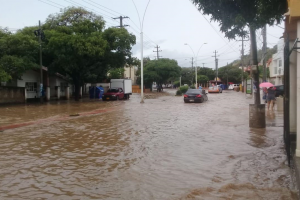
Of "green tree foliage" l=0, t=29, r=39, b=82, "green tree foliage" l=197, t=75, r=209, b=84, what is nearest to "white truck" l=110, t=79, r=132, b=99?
"green tree foliage" l=0, t=29, r=39, b=82

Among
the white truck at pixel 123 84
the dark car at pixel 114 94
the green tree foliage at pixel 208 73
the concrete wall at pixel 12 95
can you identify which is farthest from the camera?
the green tree foliage at pixel 208 73

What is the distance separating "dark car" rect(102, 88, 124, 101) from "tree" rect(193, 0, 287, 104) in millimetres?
27083

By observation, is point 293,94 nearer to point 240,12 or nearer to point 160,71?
point 240,12

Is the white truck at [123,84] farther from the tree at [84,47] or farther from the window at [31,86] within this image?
the window at [31,86]

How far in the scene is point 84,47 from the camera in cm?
2769

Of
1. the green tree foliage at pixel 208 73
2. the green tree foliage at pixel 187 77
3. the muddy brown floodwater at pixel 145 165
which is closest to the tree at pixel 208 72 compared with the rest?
the green tree foliage at pixel 208 73

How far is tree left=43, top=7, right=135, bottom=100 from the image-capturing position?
91.5 ft

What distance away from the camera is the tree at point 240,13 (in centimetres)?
754

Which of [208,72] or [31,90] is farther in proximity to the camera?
[208,72]

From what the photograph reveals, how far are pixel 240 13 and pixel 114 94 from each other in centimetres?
2793

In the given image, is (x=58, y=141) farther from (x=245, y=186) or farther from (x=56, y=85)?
(x=56, y=85)

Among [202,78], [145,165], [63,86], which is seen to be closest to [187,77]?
[202,78]

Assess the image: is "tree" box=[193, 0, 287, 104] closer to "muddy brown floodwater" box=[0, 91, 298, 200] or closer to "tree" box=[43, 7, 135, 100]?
"muddy brown floodwater" box=[0, 91, 298, 200]

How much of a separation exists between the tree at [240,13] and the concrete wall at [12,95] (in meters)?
24.1
